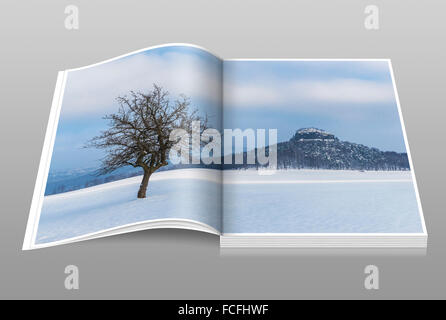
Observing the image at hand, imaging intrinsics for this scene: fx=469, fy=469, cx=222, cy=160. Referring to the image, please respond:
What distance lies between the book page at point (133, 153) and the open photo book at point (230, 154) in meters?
0.01

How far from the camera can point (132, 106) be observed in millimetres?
5914

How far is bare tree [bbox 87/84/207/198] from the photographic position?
5.67m

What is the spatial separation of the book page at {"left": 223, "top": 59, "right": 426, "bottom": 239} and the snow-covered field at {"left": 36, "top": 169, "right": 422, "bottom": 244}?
0.04ft

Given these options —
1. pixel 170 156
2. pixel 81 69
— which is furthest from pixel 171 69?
pixel 81 69

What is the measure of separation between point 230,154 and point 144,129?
1126 mm

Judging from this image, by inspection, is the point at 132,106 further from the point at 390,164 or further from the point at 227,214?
the point at 390,164

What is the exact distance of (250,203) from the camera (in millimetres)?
5727

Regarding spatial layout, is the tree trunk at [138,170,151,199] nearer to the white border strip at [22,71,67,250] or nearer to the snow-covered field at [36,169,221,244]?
the snow-covered field at [36,169,221,244]

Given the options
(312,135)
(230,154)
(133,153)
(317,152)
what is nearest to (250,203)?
(230,154)

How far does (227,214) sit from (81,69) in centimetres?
295

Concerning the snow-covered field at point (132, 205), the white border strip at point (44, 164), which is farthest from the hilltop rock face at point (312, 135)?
the white border strip at point (44, 164)

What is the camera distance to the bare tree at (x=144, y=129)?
567 cm

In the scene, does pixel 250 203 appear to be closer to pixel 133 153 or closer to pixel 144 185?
pixel 144 185

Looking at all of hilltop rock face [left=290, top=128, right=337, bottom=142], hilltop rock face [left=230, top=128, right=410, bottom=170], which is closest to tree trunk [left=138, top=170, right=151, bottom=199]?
hilltop rock face [left=230, top=128, right=410, bottom=170]
